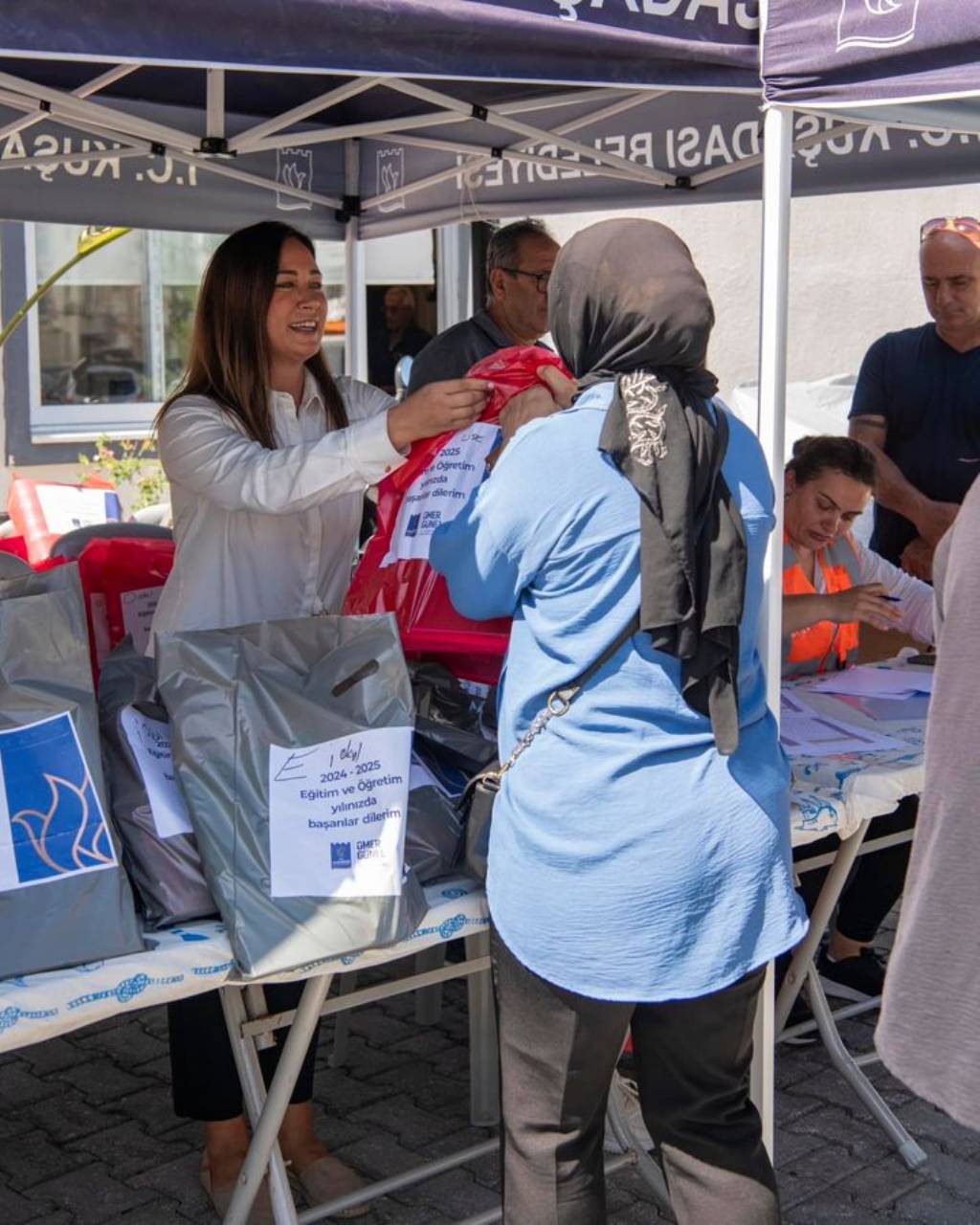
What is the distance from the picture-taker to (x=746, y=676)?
7.52ft

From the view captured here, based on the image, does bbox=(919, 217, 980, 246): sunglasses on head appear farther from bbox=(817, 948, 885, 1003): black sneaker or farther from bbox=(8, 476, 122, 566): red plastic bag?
bbox=(8, 476, 122, 566): red plastic bag

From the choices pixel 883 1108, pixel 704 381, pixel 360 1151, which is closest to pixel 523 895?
pixel 704 381

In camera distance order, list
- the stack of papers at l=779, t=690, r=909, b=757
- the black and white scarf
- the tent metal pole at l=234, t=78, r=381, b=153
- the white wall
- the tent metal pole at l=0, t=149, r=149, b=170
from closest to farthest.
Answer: the black and white scarf → the stack of papers at l=779, t=690, r=909, b=757 → the tent metal pole at l=234, t=78, r=381, b=153 → the tent metal pole at l=0, t=149, r=149, b=170 → the white wall

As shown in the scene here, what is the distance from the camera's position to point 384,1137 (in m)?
3.36

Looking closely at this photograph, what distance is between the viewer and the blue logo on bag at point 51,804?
2.28 metres

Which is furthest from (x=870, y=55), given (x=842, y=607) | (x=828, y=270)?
(x=828, y=270)

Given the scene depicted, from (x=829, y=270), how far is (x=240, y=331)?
5.76 metres

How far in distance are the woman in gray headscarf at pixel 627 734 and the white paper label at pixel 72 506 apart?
9.72ft

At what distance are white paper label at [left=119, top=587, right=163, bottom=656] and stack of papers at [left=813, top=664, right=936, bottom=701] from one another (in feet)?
5.13

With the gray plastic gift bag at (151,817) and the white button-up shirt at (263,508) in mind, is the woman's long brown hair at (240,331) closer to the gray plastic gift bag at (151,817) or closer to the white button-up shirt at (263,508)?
the white button-up shirt at (263,508)

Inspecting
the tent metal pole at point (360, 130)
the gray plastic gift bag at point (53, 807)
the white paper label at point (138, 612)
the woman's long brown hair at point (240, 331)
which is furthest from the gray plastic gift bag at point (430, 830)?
the tent metal pole at point (360, 130)

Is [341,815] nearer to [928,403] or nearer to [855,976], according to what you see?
[855,976]

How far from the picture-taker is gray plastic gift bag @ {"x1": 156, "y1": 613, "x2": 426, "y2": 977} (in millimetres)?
2391

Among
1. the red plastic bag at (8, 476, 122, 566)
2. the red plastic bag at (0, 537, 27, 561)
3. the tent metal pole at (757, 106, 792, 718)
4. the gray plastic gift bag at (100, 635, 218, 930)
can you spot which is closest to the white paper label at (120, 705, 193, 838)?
the gray plastic gift bag at (100, 635, 218, 930)
